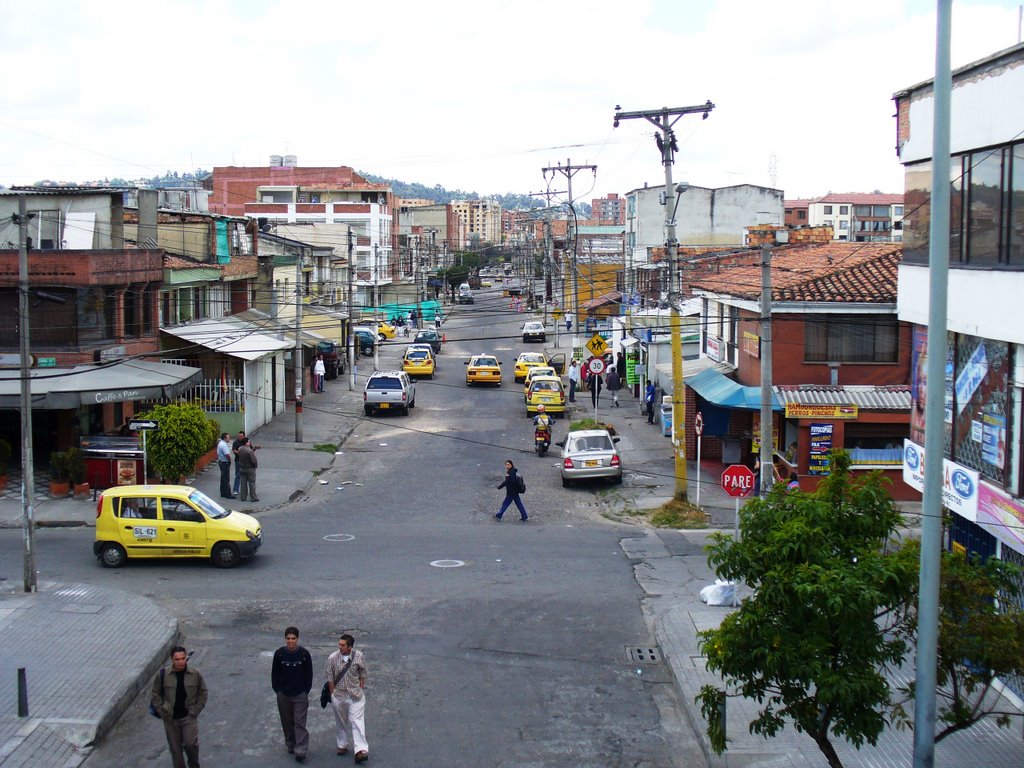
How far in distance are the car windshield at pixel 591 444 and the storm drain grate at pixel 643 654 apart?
12353mm

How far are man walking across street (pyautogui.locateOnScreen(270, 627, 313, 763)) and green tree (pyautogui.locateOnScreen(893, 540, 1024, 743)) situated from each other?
19.8 ft

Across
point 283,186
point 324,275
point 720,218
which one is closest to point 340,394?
point 324,275

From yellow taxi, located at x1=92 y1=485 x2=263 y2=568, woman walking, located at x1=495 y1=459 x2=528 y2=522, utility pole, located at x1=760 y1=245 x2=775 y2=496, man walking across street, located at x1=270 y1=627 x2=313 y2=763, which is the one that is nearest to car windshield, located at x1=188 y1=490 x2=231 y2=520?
yellow taxi, located at x1=92 y1=485 x2=263 y2=568

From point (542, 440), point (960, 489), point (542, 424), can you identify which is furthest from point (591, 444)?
point (960, 489)

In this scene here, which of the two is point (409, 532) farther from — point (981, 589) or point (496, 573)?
point (981, 589)

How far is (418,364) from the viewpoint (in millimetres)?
51688

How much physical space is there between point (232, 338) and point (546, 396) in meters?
12.2

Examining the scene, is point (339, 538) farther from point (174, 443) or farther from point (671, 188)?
point (671, 188)

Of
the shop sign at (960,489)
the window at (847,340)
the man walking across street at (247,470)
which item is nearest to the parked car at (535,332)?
the window at (847,340)

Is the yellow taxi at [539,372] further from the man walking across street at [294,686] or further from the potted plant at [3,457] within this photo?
the man walking across street at [294,686]

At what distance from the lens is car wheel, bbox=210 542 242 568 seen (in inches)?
773

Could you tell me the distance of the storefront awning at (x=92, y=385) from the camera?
24969 millimetres

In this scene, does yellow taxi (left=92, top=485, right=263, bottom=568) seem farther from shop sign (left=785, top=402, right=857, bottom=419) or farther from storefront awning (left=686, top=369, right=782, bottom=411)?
shop sign (left=785, top=402, right=857, bottom=419)

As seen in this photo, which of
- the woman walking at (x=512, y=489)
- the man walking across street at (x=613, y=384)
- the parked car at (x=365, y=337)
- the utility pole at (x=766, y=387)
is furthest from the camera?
the parked car at (x=365, y=337)
